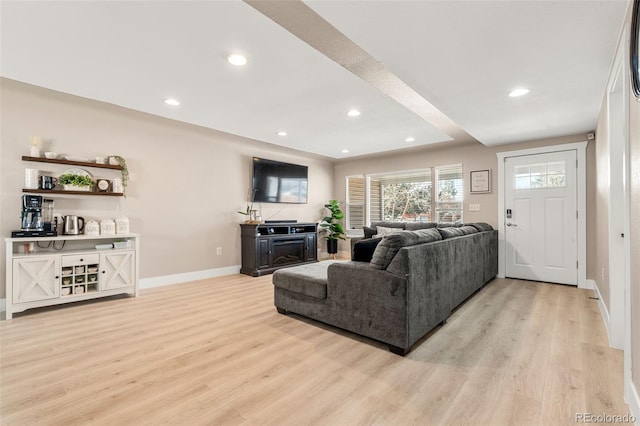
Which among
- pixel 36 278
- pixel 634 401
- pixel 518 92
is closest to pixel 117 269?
pixel 36 278

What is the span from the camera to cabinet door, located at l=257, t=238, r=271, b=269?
496 cm

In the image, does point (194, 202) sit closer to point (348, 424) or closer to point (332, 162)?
point (332, 162)

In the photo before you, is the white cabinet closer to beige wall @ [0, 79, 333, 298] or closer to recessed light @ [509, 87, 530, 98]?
beige wall @ [0, 79, 333, 298]

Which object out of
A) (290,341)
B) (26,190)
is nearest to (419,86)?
(290,341)

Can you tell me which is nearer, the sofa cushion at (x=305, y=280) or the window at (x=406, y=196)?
the sofa cushion at (x=305, y=280)

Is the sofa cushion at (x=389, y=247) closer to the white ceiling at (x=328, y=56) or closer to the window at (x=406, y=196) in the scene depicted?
the white ceiling at (x=328, y=56)

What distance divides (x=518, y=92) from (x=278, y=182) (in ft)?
13.3

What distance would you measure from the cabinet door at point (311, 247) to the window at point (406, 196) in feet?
4.61

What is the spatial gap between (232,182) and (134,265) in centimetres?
209

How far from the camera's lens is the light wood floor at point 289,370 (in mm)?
1522

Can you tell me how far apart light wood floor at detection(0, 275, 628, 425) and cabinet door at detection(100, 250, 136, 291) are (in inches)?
16.6

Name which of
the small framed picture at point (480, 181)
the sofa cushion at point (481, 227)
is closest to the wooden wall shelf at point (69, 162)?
the sofa cushion at point (481, 227)

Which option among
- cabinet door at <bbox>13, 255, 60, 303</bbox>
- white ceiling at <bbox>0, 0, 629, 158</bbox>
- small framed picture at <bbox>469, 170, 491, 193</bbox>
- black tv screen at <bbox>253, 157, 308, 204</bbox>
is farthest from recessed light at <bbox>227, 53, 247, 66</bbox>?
small framed picture at <bbox>469, 170, 491, 193</bbox>

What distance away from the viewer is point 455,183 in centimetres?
543
